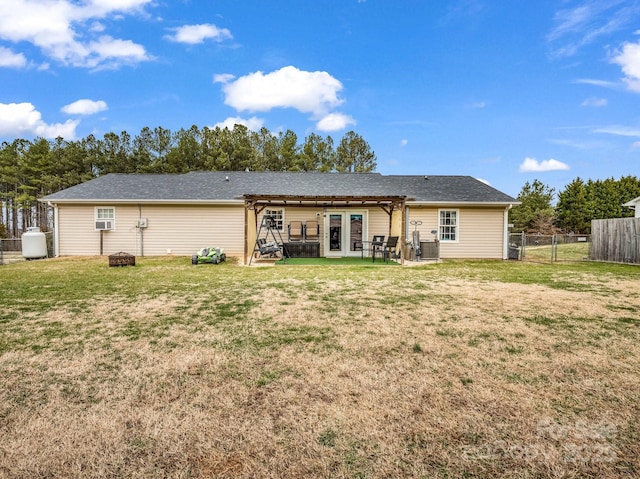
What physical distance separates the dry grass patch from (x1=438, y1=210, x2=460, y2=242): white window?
890 cm

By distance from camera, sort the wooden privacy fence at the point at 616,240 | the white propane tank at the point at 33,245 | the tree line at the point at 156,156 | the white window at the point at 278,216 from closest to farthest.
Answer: the wooden privacy fence at the point at 616,240
the white propane tank at the point at 33,245
the white window at the point at 278,216
the tree line at the point at 156,156

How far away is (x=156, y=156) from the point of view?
1213 inches

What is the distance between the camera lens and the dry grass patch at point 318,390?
1.88 meters

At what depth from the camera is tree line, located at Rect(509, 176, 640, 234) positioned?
32844mm

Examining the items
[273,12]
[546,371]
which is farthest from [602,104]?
[546,371]

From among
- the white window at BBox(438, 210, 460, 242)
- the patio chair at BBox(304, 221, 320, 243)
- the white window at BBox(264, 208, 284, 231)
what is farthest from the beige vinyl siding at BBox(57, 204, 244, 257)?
the white window at BBox(438, 210, 460, 242)

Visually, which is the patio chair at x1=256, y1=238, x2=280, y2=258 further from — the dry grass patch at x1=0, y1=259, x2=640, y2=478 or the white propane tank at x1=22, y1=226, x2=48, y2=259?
the white propane tank at x1=22, y1=226, x2=48, y2=259

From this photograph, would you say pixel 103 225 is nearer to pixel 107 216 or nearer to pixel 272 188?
pixel 107 216

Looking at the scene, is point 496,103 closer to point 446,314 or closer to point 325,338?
point 446,314

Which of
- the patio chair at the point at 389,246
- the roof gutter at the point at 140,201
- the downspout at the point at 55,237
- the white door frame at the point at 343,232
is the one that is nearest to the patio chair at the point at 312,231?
the white door frame at the point at 343,232

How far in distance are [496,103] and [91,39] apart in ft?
63.7

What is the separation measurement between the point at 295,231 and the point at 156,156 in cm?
2236

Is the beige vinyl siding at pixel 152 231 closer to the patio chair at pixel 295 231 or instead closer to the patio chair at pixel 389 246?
the patio chair at pixel 295 231

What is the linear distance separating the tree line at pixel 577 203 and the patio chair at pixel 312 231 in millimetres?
25664
